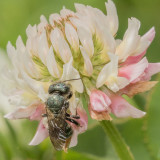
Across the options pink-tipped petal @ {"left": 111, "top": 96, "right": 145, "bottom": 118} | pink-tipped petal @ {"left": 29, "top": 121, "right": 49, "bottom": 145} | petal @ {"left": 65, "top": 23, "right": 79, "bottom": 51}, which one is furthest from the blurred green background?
petal @ {"left": 65, "top": 23, "right": 79, "bottom": 51}

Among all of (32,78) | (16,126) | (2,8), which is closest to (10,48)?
(32,78)

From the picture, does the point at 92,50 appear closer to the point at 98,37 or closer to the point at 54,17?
the point at 98,37

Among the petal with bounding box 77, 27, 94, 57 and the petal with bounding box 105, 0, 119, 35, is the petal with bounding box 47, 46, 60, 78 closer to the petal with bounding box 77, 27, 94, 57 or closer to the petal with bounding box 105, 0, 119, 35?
the petal with bounding box 77, 27, 94, 57

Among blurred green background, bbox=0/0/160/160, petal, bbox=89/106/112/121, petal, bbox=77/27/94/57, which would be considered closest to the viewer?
petal, bbox=89/106/112/121

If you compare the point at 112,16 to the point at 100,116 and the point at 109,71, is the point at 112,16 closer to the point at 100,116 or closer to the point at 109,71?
the point at 109,71

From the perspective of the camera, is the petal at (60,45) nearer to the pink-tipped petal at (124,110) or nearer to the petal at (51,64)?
the petal at (51,64)

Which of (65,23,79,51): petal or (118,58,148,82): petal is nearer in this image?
(118,58,148,82): petal
